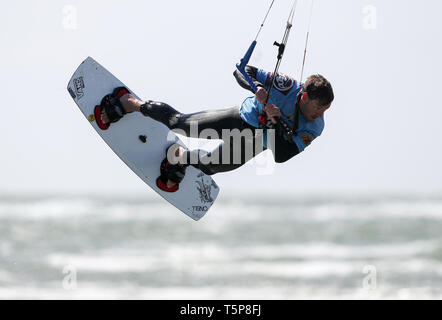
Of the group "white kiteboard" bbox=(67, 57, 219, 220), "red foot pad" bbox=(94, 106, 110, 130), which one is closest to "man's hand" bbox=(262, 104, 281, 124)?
"white kiteboard" bbox=(67, 57, 219, 220)

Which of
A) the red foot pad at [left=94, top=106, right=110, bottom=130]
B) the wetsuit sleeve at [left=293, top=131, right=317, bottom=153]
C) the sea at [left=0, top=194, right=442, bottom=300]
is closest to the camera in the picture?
the wetsuit sleeve at [left=293, top=131, right=317, bottom=153]

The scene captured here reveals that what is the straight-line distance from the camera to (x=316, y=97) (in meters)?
8.08

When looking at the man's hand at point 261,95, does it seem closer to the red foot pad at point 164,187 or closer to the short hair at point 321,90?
the short hair at point 321,90

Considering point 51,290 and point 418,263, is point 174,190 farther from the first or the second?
point 418,263

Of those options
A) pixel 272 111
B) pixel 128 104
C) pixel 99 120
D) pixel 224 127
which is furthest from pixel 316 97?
pixel 99 120

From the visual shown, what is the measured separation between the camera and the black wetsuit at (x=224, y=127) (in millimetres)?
8312

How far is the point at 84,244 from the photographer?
22.8 metres

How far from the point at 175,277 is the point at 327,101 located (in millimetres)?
10367

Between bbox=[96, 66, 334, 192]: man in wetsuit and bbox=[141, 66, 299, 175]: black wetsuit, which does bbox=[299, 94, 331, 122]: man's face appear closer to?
bbox=[96, 66, 334, 192]: man in wetsuit

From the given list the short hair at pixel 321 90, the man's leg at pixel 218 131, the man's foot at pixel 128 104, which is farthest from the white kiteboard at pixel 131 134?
the short hair at pixel 321 90

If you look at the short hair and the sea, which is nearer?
→ the short hair

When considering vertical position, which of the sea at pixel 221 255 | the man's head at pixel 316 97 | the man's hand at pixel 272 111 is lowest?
the sea at pixel 221 255

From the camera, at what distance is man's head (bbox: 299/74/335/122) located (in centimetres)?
805

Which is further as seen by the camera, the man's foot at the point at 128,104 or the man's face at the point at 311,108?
the man's foot at the point at 128,104
